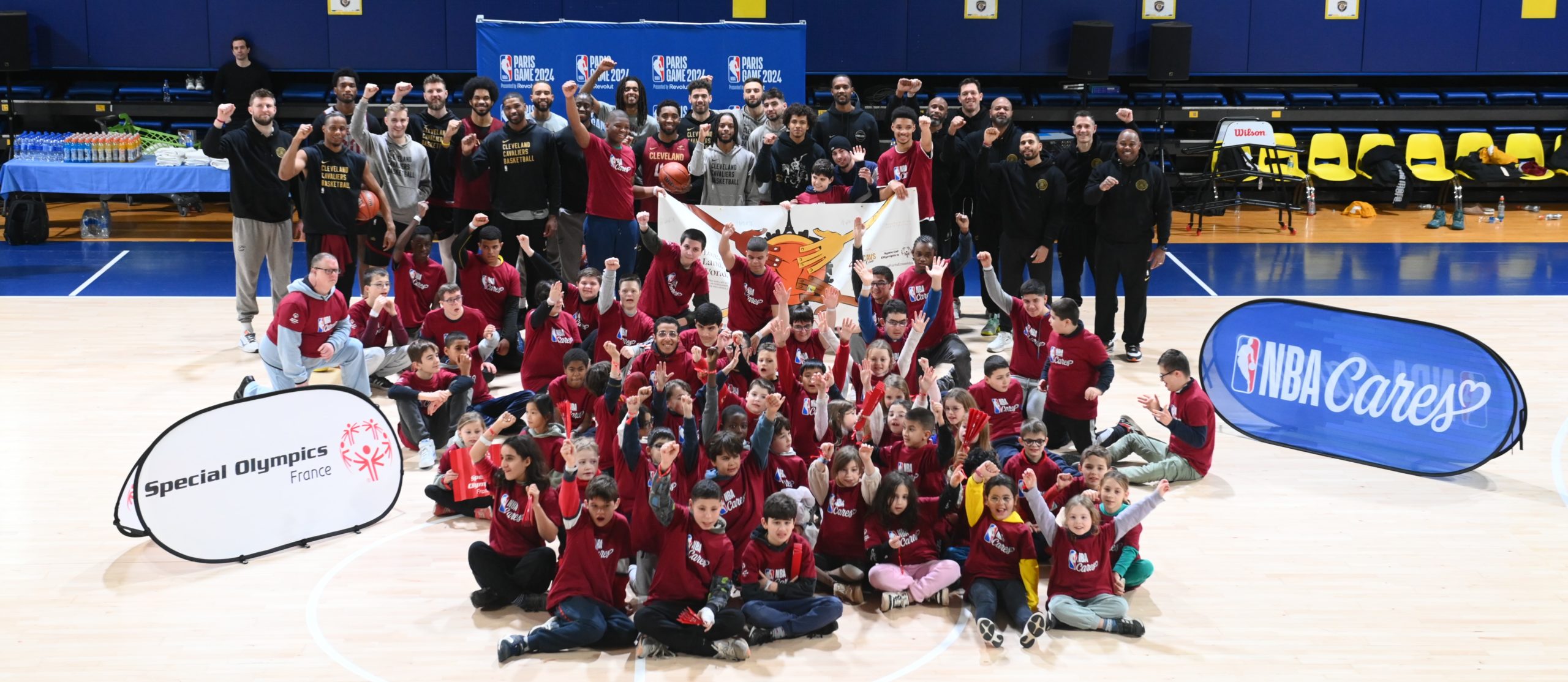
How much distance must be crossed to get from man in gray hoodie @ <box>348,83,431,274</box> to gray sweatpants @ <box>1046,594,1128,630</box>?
24.6 ft

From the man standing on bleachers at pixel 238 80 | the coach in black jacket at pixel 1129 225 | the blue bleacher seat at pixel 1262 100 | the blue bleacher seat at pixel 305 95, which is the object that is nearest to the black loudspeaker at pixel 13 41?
the man standing on bleachers at pixel 238 80

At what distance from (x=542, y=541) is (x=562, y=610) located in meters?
0.65

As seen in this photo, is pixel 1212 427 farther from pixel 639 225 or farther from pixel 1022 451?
Result: pixel 639 225

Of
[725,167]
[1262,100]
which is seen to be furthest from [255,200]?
[1262,100]

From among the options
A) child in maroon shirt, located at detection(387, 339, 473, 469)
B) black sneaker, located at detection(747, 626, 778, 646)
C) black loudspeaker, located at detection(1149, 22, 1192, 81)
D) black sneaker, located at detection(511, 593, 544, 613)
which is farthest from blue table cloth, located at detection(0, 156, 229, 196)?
black loudspeaker, located at detection(1149, 22, 1192, 81)

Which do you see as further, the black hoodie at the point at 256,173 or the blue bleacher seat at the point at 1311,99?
the blue bleacher seat at the point at 1311,99

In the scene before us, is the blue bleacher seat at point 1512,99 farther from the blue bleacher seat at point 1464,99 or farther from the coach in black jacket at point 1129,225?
the coach in black jacket at point 1129,225

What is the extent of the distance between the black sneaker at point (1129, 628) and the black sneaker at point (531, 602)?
9.88 ft

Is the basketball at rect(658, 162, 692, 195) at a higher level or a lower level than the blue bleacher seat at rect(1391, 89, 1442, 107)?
lower

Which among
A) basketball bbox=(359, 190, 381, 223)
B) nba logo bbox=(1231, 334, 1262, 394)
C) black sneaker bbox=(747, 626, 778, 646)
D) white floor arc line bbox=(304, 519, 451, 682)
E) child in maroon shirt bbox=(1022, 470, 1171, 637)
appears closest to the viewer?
white floor arc line bbox=(304, 519, 451, 682)

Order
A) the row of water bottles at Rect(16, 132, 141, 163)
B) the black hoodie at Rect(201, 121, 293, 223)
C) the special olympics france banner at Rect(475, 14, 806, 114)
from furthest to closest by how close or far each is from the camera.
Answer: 1. the special olympics france banner at Rect(475, 14, 806, 114)
2. the row of water bottles at Rect(16, 132, 141, 163)
3. the black hoodie at Rect(201, 121, 293, 223)

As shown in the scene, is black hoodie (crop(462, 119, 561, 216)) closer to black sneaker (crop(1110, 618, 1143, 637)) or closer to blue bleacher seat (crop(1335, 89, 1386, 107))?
black sneaker (crop(1110, 618, 1143, 637))

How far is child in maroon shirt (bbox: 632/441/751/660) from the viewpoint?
6.68 metres

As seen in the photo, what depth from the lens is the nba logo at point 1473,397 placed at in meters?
8.88
